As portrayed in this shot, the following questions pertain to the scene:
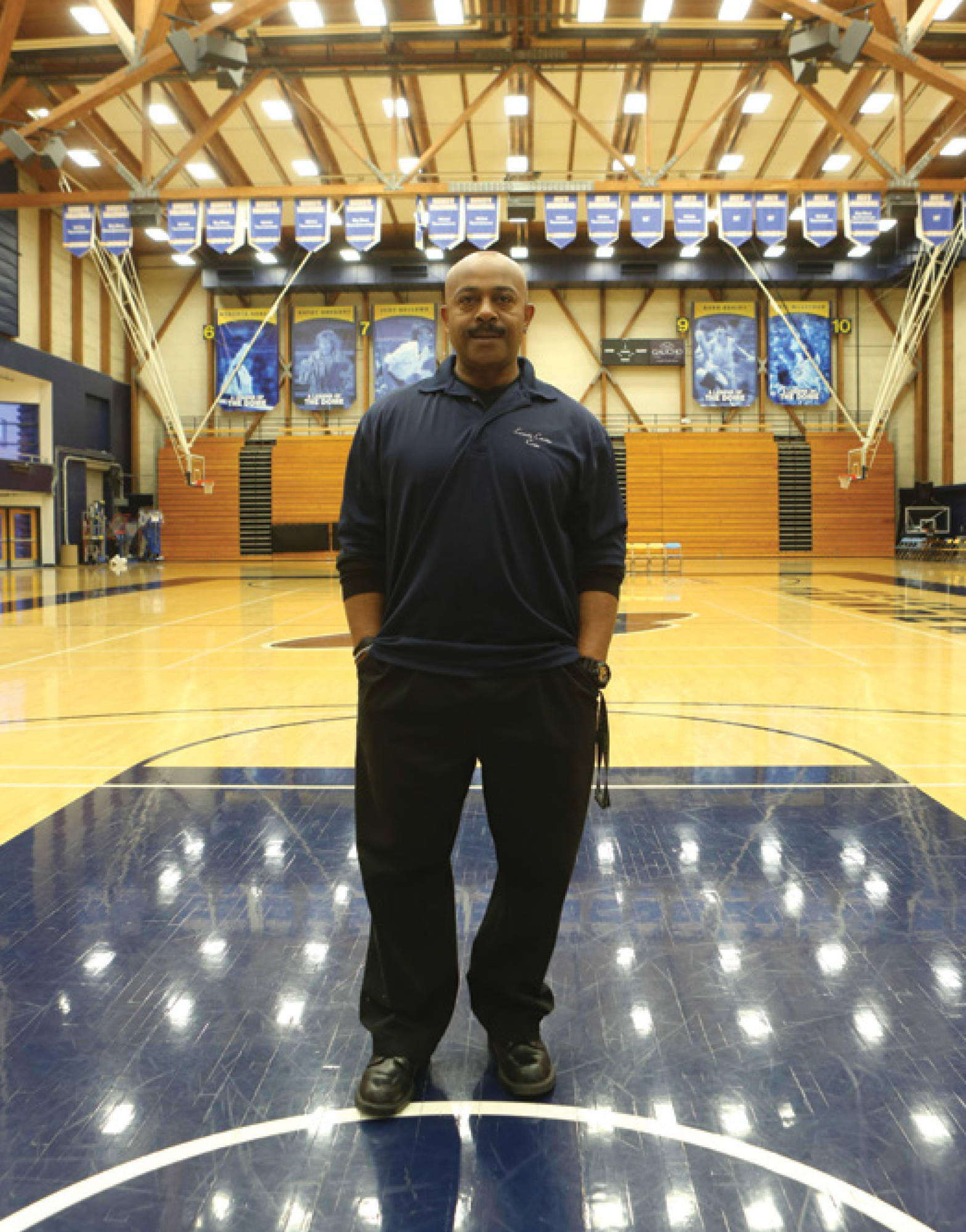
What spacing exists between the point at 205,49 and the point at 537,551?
12799 mm

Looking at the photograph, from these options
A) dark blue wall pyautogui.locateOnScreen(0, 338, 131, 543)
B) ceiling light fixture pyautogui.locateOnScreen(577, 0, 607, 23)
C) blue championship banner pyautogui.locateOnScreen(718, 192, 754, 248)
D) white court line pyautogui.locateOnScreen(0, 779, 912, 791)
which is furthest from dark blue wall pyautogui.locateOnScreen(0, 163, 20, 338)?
white court line pyautogui.locateOnScreen(0, 779, 912, 791)

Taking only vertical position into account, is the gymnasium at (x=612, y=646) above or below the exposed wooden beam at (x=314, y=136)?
below

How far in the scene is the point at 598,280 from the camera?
26047 millimetres

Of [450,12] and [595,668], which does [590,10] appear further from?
[595,668]

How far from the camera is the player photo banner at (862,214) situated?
15211 millimetres

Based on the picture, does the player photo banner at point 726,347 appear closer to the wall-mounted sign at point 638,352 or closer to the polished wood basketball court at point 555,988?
the wall-mounted sign at point 638,352

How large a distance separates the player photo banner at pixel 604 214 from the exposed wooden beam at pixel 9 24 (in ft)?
26.9

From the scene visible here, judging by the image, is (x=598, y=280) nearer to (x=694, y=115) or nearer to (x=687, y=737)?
(x=694, y=115)

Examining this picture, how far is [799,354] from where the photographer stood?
2666cm

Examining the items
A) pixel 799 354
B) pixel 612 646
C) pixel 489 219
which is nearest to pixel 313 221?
pixel 489 219

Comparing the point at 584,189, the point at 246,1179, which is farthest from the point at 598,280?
the point at 246,1179

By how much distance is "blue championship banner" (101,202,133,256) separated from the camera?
50.4 feet

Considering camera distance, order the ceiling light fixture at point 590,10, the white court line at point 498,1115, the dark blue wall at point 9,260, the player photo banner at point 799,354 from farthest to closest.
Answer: the player photo banner at point 799,354, the dark blue wall at point 9,260, the ceiling light fixture at point 590,10, the white court line at point 498,1115

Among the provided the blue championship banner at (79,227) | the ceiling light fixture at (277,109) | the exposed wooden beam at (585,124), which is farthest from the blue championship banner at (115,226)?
the exposed wooden beam at (585,124)
